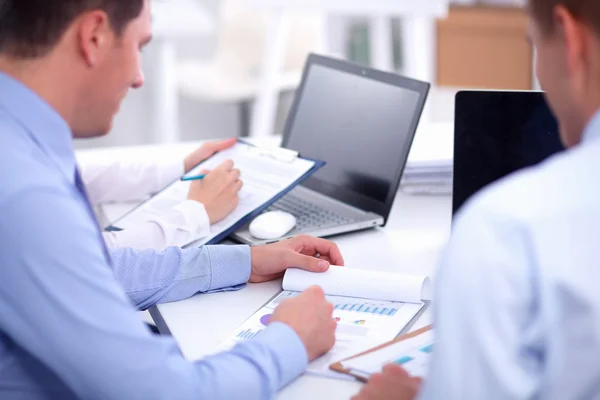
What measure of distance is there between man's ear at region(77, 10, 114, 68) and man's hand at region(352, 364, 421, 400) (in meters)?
0.46

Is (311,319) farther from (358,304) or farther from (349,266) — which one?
(349,266)

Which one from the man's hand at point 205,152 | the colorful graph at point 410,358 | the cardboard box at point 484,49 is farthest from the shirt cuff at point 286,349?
the cardboard box at point 484,49

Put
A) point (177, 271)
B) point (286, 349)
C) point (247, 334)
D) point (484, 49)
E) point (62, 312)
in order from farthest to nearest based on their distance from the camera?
point (484, 49) → point (177, 271) → point (247, 334) → point (286, 349) → point (62, 312)

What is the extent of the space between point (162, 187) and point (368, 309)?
2.32 feet

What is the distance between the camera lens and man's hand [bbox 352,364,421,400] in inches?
36.4

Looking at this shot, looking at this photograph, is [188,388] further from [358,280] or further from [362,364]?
[358,280]

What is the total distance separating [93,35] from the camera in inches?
37.1

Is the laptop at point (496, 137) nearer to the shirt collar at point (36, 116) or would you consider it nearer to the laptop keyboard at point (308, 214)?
the laptop keyboard at point (308, 214)

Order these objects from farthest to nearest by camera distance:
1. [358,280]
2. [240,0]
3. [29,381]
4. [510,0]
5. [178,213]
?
[510,0]
[240,0]
[178,213]
[358,280]
[29,381]

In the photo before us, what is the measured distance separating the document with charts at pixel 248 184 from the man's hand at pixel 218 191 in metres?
0.01

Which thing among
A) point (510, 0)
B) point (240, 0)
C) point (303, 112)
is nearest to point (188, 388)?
point (303, 112)

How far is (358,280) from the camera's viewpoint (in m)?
1.22

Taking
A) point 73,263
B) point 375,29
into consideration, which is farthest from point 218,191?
point 375,29

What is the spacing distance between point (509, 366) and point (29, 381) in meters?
0.55
